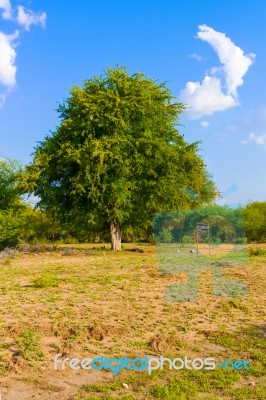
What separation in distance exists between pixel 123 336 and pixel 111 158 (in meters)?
17.5

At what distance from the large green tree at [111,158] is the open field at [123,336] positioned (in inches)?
476

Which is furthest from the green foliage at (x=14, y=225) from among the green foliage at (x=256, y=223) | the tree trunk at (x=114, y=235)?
the green foliage at (x=256, y=223)

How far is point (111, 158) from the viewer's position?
78.4 ft

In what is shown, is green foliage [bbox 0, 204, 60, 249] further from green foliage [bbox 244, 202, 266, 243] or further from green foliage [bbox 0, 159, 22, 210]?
green foliage [bbox 244, 202, 266, 243]

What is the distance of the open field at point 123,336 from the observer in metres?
5.13

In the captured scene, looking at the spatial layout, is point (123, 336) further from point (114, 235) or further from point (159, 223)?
point (114, 235)

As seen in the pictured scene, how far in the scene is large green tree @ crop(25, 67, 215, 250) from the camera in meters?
24.0

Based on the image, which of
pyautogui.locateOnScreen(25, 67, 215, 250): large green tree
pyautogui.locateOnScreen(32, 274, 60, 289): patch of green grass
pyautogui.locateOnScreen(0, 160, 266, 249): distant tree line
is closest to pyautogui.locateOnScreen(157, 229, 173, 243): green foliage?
pyautogui.locateOnScreen(0, 160, 266, 249): distant tree line

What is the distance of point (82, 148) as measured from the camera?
2380 centimetres

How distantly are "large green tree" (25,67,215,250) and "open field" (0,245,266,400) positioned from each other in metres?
12.1

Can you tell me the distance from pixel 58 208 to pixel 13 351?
19.3 metres

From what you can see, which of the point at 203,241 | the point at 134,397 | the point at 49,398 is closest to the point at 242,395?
the point at 134,397

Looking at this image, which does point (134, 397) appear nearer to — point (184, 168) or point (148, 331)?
point (148, 331)

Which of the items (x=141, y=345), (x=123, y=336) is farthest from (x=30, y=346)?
(x=141, y=345)
